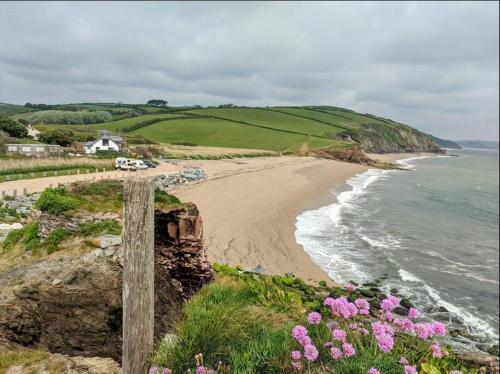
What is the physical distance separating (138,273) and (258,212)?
24.4m

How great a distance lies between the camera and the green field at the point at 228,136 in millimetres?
93688

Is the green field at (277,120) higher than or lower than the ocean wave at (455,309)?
higher

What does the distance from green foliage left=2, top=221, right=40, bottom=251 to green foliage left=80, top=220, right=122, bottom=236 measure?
172cm

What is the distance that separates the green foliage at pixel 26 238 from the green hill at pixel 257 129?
50.8 metres

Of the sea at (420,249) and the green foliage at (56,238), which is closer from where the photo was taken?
the green foliage at (56,238)

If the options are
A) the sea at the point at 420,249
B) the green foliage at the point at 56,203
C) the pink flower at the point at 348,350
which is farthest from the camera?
the sea at the point at 420,249

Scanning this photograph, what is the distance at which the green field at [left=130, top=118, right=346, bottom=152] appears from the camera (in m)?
93.7

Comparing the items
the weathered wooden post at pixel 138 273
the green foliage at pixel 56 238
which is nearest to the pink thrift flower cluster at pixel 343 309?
the weathered wooden post at pixel 138 273

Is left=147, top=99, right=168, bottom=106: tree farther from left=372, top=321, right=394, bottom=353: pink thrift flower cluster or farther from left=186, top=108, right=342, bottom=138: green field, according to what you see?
left=372, top=321, right=394, bottom=353: pink thrift flower cluster

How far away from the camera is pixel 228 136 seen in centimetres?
10306

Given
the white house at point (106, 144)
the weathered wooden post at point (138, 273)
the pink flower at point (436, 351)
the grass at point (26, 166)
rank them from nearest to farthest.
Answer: the pink flower at point (436, 351) < the weathered wooden post at point (138, 273) < the white house at point (106, 144) < the grass at point (26, 166)

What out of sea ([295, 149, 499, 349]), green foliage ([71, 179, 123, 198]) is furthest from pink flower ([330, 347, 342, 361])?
sea ([295, 149, 499, 349])

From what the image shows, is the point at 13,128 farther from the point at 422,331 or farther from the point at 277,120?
the point at 277,120

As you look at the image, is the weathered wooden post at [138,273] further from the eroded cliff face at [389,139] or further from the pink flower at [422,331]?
the eroded cliff face at [389,139]
